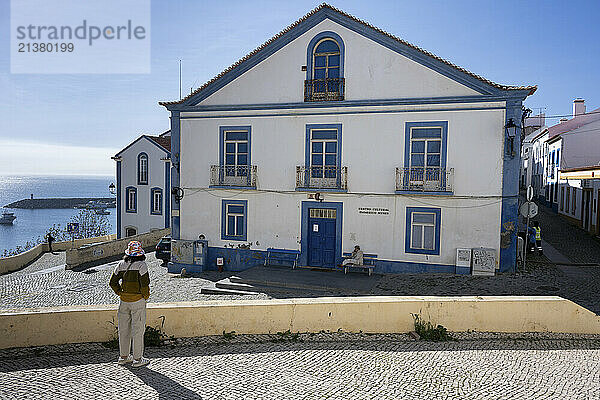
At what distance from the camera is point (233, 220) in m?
17.3

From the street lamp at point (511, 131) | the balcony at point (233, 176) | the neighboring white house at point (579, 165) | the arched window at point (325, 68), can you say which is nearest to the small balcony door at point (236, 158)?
the balcony at point (233, 176)

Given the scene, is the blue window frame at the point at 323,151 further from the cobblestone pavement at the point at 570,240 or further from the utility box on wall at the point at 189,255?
the cobblestone pavement at the point at 570,240

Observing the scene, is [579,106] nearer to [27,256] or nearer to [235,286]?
[235,286]

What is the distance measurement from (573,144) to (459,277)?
1926cm

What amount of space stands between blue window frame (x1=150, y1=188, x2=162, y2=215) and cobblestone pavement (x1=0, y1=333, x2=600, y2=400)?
79.7 ft

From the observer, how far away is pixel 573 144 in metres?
28.2

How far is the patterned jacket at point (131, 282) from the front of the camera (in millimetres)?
5934

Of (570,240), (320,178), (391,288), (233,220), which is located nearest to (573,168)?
(570,240)

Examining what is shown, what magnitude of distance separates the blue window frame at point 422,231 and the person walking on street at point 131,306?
10562mm

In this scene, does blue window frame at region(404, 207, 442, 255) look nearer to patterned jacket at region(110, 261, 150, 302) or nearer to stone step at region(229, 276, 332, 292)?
stone step at region(229, 276, 332, 292)

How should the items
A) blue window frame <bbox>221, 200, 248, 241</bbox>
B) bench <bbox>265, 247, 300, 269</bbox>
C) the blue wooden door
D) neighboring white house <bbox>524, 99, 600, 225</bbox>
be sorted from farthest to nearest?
neighboring white house <bbox>524, 99, 600, 225</bbox>
blue window frame <bbox>221, 200, 248, 241</bbox>
bench <bbox>265, 247, 300, 269</bbox>
the blue wooden door

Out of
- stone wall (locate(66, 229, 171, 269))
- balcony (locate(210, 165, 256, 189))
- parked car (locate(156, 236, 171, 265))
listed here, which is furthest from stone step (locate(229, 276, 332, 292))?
stone wall (locate(66, 229, 171, 269))

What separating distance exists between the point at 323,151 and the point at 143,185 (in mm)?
18011

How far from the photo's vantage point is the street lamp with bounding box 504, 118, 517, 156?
13.6 meters
